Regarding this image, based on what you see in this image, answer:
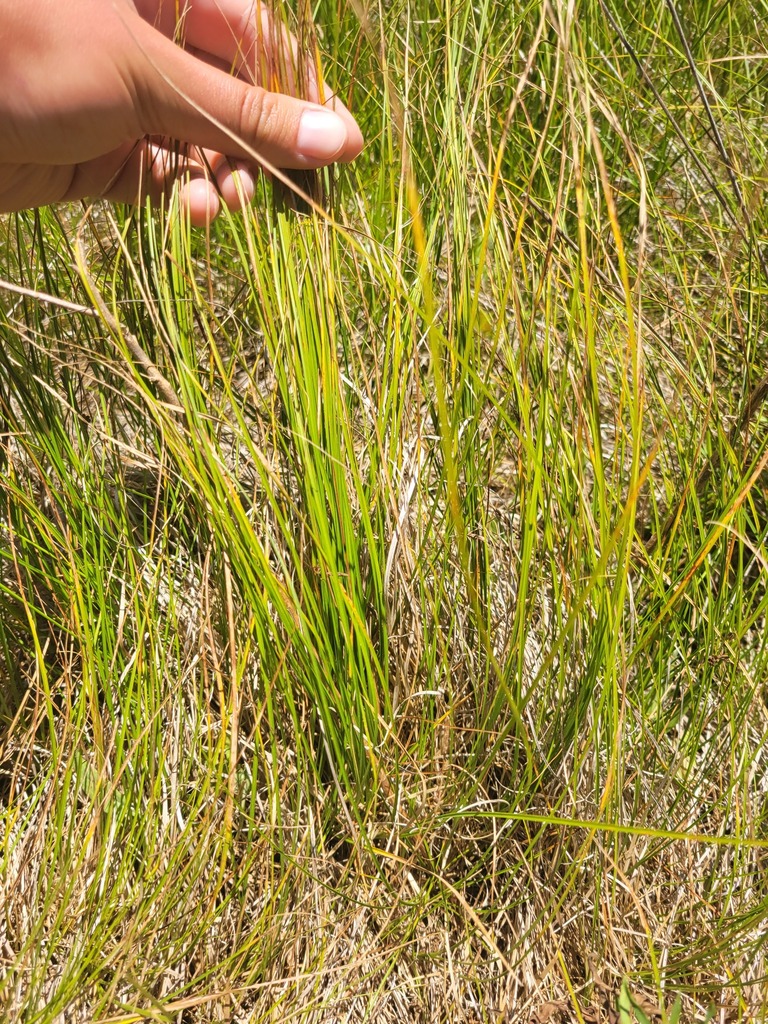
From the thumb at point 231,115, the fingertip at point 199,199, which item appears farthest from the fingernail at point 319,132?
the fingertip at point 199,199

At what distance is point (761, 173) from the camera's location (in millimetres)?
1362

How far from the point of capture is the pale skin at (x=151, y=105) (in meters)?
1.03

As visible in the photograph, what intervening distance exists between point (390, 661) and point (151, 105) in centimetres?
87

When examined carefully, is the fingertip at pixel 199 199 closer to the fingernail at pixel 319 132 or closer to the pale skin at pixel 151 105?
the pale skin at pixel 151 105

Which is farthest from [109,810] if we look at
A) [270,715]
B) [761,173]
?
[761,173]

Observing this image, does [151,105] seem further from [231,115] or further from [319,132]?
[319,132]

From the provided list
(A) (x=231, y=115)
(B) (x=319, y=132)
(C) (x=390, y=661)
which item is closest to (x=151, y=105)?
(A) (x=231, y=115)

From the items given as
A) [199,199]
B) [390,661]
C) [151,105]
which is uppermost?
[151,105]

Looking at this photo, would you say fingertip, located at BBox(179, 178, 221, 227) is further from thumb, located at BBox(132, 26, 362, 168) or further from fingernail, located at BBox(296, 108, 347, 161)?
fingernail, located at BBox(296, 108, 347, 161)

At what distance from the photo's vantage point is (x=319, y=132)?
40.3 inches

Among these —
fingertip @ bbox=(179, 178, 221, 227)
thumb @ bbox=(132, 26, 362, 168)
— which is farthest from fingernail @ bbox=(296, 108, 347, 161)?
fingertip @ bbox=(179, 178, 221, 227)

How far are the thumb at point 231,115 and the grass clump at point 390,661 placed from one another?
0.08 meters

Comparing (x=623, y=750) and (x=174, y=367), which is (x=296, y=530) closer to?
(x=174, y=367)

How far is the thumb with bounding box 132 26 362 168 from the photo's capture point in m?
1.02
